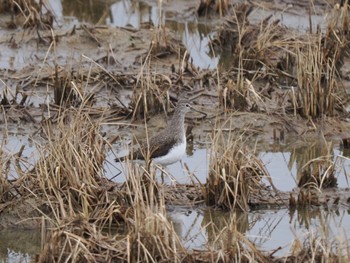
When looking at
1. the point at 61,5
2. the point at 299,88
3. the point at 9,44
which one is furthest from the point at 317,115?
the point at 61,5

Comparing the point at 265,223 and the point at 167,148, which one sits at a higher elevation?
the point at 167,148

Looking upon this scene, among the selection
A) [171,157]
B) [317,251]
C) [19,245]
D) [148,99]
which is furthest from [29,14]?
[317,251]

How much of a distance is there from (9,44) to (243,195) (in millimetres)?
5774

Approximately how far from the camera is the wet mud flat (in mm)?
7996

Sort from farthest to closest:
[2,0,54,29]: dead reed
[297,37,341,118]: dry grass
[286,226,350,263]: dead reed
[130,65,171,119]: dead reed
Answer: [2,0,54,29]: dead reed < [297,37,341,118]: dry grass < [130,65,171,119]: dead reed < [286,226,350,263]: dead reed

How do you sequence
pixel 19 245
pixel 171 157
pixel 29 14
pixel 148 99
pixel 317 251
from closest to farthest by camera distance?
pixel 317 251 → pixel 19 245 → pixel 171 157 → pixel 148 99 → pixel 29 14

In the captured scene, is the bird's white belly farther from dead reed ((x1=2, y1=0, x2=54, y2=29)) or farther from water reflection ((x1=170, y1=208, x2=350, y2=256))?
dead reed ((x1=2, y1=0, x2=54, y2=29))

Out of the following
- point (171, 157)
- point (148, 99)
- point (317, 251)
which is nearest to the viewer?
point (317, 251)

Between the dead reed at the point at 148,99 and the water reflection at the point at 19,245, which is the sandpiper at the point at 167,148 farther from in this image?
the water reflection at the point at 19,245

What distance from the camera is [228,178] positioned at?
9.40 meters

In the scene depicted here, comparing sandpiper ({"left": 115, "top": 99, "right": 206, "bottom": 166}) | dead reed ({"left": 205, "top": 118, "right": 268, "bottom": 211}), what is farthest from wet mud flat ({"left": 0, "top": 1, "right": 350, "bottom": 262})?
sandpiper ({"left": 115, "top": 99, "right": 206, "bottom": 166})

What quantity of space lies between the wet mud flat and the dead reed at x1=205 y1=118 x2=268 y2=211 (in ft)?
0.04

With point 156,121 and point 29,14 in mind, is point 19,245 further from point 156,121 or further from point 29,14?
point 29,14

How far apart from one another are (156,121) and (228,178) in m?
2.64
